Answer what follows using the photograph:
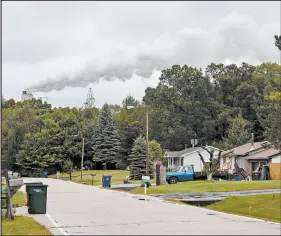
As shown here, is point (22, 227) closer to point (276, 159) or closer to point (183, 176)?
point (183, 176)

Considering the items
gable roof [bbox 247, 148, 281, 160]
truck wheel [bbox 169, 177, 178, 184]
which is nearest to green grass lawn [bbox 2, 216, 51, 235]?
truck wheel [bbox 169, 177, 178, 184]

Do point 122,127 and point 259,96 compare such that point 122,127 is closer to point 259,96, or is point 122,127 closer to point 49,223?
point 259,96

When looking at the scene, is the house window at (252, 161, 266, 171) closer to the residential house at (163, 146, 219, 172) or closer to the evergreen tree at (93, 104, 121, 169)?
the residential house at (163, 146, 219, 172)

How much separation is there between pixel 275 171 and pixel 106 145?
47.3m

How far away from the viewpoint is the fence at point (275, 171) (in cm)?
4747

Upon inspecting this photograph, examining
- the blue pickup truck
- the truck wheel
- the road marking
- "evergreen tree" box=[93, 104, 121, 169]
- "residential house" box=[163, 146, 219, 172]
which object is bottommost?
the road marking

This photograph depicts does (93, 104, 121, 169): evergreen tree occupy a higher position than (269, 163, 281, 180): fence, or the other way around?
(93, 104, 121, 169): evergreen tree

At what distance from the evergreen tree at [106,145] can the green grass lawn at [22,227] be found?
245 feet

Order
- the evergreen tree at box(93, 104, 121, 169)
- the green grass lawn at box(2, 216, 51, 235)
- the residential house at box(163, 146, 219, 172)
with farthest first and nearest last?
1. the evergreen tree at box(93, 104, 121, 169)
2. the residential house at box(163, 146, 219, 172)
3. the green grass lawn at box(2, 216, 51, 235)

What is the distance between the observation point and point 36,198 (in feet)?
61.8

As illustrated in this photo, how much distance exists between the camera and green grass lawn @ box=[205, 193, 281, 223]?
23356mm

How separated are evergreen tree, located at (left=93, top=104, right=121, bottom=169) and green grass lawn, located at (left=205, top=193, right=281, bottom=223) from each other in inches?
2519

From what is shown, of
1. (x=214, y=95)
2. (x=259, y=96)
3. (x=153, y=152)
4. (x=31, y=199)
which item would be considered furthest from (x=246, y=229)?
(x=214, y=95)

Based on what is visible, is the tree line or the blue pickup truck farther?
the tree line
